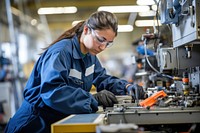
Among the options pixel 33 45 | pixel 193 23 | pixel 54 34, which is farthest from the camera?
pixel 54 34

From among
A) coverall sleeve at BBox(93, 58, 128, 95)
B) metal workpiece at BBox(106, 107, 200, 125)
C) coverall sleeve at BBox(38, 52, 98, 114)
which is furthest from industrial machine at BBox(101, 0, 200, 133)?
coverall sleeve at BBox(93, 58, 128, 95)

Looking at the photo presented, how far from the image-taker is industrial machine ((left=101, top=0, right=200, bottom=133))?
4.00 ft

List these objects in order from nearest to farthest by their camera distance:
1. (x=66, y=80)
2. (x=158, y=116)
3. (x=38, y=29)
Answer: (x=158, y=116) → (x=66, y=80) → (x=38, y=29)

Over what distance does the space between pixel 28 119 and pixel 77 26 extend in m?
0.66

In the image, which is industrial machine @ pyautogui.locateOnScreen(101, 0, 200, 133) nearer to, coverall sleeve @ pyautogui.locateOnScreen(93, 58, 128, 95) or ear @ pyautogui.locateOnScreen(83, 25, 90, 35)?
coverall sleeve @ pyautogui.locateOnScreen(93, 58, 128, 95)

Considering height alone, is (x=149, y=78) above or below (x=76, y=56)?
below

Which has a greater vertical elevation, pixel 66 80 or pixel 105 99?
pixel 66 80

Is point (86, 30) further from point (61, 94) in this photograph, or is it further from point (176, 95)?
point (176, 95)

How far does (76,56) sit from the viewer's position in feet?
5.63

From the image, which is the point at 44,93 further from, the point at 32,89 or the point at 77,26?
the point at 77,26

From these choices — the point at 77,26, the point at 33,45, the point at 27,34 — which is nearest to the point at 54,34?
the point at 33,45

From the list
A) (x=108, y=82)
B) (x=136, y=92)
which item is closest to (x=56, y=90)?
(x=136, y=92)

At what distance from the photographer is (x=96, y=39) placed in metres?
1.68

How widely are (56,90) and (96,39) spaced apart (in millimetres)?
444
